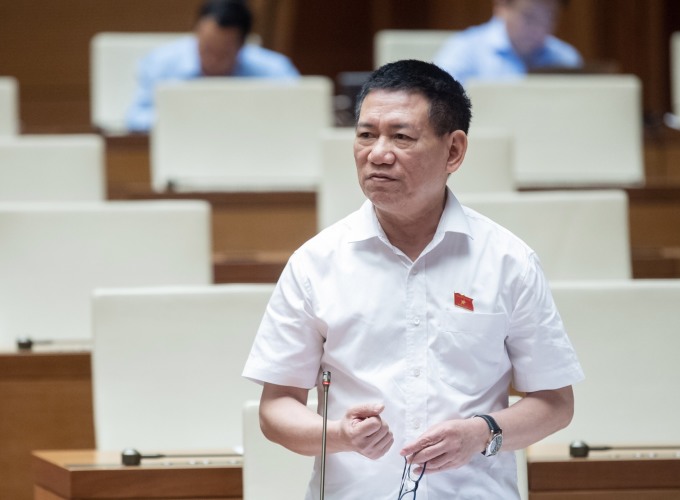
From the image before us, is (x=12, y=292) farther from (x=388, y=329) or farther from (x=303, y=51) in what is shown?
(x=303, y=51)

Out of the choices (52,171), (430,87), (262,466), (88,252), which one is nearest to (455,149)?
(430,87)

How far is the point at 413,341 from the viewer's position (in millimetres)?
939

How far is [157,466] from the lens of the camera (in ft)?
3.86

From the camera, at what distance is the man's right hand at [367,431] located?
850mm

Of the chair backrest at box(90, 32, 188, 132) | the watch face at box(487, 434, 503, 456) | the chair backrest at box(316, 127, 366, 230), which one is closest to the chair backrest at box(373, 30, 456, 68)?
the chair backrest at box(90, 32, 188, 132)

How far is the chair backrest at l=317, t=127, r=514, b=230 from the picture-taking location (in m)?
1.86

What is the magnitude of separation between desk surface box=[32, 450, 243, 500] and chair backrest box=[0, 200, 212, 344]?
1.71 feet

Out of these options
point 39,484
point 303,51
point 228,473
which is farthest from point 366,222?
point 303,51

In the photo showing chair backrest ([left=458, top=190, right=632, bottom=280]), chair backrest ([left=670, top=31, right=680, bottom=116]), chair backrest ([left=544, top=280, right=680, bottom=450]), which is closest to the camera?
chair backrest ([left=544, top=280, right=680, bottom=450])

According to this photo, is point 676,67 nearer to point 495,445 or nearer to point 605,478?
point 605,478

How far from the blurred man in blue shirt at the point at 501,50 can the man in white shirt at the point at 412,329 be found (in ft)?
5.61

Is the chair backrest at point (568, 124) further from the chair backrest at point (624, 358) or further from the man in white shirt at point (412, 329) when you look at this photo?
the man in white shirt at point (412, 329)

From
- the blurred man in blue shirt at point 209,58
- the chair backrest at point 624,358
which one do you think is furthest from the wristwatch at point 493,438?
the blurred man in blue shirt at point 209,58

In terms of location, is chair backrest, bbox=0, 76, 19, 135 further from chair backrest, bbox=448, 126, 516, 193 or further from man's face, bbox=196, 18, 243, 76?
chair backrest, bbox=448, 126, 516, 193
